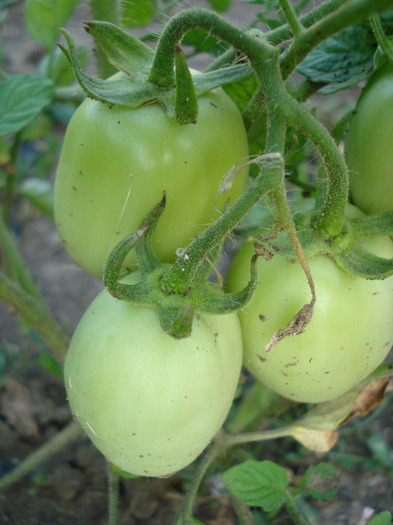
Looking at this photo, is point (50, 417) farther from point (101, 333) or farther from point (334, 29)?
point (334, 29)

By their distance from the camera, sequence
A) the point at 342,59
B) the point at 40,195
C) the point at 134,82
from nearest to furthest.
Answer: the point at 134,82
the point at 342,59
the point at 40,195

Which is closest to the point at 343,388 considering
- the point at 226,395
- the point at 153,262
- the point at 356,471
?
the point at 226,395

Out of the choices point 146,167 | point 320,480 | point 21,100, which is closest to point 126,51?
point 146,167

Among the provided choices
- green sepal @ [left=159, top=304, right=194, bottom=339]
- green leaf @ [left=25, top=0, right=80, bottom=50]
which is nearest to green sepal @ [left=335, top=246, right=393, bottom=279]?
green sepal @ [left=159, top=304, right=194, bottom=339]

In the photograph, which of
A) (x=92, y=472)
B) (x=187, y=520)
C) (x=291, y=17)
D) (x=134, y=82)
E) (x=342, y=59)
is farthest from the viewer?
(x=92, y=472)

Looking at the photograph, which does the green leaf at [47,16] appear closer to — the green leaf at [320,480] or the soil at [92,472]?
the soil at [92,472]

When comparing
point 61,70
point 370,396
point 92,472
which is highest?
point 61,70

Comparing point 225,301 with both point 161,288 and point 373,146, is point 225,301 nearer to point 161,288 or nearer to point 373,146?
point 161,288
